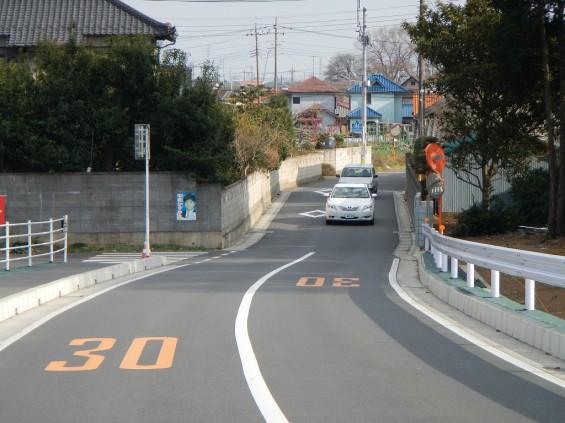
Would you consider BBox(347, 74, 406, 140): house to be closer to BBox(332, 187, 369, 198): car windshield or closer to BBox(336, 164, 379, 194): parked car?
BBox(336, 164, 379, 194): parked car

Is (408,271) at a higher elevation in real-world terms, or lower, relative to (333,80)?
lower

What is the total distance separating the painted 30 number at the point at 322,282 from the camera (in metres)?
18.0

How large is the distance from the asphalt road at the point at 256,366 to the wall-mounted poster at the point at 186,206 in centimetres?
1520

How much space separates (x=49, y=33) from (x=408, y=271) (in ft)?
87.7

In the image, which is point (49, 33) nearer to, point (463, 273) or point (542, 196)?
point (542, 196)

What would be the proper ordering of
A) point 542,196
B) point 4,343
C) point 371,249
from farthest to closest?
point 542,196 → point 371,249 → point 4,343

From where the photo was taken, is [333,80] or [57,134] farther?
[333,80]

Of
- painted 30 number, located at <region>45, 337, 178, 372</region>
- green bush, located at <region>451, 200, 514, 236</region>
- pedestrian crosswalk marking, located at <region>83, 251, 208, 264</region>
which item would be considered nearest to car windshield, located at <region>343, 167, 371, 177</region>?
green bush, located at <region>451, 200, 514, 236</region>

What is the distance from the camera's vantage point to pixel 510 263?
11.6m

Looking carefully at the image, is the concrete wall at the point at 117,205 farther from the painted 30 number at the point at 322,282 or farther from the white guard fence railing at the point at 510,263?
the white guard fence railing at the point at 510,263

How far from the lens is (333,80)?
15712 centimetres

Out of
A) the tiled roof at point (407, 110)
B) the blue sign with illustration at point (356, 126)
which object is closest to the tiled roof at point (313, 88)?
the blue sign with illustration at point (356, 126)

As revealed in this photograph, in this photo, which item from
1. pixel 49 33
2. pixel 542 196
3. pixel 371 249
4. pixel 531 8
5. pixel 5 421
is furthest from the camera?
pixel 49 33

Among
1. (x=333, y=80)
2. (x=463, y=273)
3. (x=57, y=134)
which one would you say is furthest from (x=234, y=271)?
(x=333, y=80)
